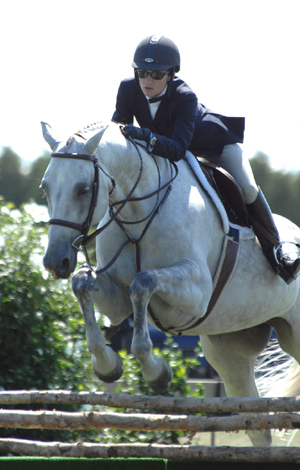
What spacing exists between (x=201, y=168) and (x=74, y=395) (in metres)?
1.82

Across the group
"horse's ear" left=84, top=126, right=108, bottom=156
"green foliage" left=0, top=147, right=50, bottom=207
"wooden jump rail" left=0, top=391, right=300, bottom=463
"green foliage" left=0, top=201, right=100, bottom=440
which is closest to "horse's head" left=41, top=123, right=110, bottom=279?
"horse's ear" left=84, top=126, right=108, bottom=156

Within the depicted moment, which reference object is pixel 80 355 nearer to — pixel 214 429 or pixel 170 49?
pixel 214 429

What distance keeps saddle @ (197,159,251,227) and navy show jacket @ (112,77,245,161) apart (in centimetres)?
20

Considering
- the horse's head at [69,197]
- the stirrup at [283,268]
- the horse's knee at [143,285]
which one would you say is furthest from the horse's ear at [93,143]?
the stirrup at [283,268]

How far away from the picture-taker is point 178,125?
4.09 m

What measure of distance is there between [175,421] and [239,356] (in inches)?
72.9

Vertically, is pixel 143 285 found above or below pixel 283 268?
above

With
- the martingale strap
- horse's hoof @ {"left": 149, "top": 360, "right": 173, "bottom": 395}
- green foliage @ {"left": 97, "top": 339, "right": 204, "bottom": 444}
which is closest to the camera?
horse's hoof @ {"left": 149, "top": 360, "right": 173, "bottom": 395}

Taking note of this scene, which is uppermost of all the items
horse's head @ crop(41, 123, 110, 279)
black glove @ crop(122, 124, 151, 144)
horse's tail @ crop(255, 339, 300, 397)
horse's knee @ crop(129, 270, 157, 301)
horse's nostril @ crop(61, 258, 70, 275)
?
black glove @ crop(122, 124, 151, 144)

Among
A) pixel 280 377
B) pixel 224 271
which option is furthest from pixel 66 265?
pixel 280 377

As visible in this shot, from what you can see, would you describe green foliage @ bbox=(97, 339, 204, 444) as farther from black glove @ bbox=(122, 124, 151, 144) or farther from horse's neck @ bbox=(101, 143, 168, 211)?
black glove @ bbox=(122, 124, 151, 144)

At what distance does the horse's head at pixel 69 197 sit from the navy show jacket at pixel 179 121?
59cm

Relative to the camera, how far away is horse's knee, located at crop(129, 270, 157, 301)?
3559 mm

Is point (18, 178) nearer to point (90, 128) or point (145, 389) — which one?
point (145, 389)
